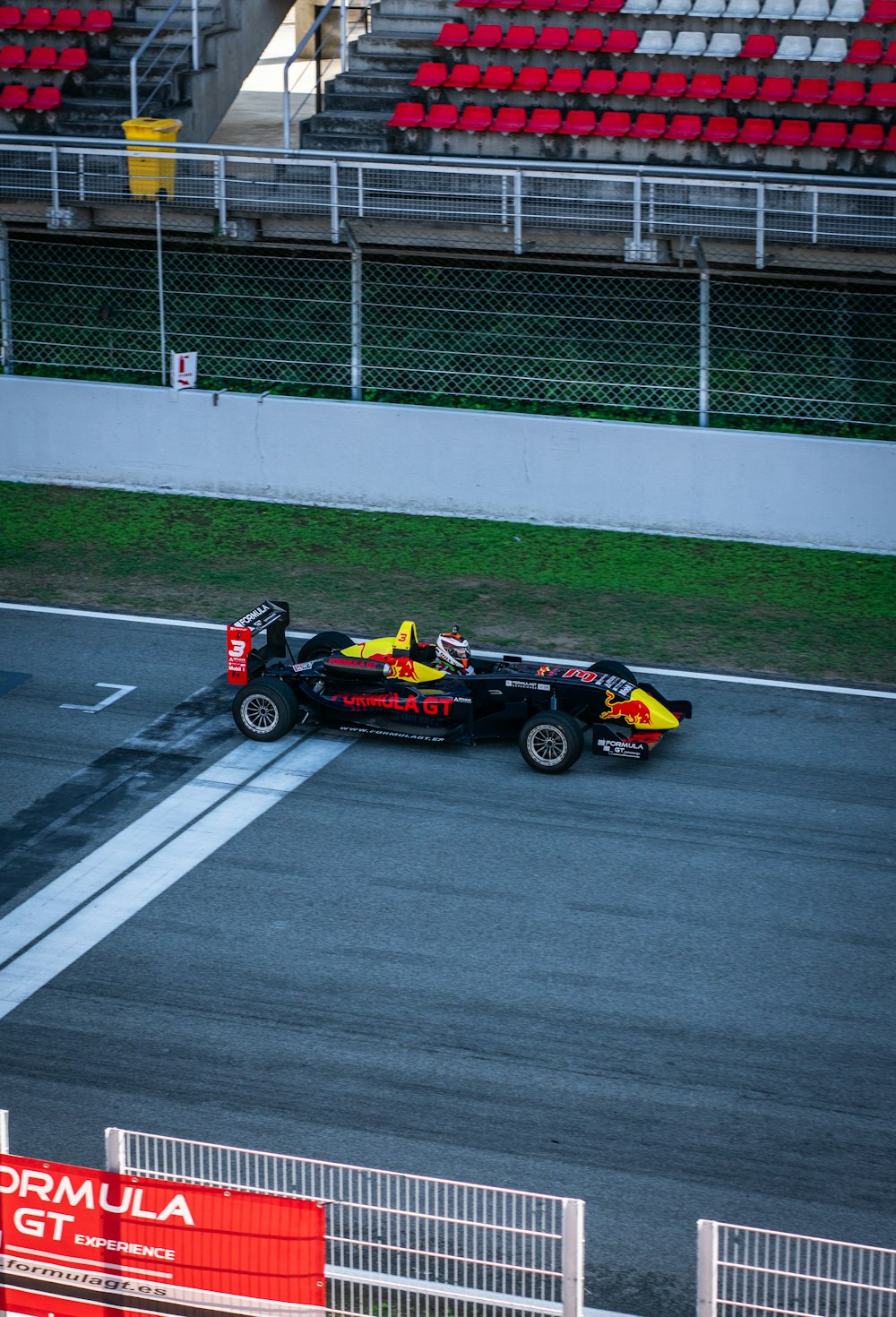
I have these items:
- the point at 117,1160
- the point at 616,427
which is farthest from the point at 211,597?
the point at 117,1160

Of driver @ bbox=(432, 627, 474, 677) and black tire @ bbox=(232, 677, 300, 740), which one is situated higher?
driver @ bbox=(432, 627, 474, 677)

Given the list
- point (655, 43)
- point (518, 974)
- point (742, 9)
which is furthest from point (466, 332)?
point (518, 974)

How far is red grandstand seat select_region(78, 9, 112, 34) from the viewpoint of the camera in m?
20.9

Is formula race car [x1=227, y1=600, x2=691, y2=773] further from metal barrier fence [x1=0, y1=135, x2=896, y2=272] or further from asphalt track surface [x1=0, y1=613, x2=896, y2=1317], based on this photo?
metal barrier fence [x1=0, y1=135, x2=896, y2=272]

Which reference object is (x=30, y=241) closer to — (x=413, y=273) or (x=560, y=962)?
(x=413, y=273)

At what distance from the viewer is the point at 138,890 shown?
31.7 feet

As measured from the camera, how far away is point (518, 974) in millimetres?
8758

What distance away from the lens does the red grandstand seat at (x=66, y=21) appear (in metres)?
20.9

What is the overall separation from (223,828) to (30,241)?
9.06 meters

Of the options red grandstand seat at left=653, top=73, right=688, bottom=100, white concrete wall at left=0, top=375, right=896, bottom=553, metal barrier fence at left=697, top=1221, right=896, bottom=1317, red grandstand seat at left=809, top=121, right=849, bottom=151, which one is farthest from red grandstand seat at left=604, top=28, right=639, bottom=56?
metal barrier fence at left=697, top=1221, right=896, bottom=1317

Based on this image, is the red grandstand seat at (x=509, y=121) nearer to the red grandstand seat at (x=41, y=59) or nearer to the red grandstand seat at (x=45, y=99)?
the red grandstand seat at (x=45, y=99)

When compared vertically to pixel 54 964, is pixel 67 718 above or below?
above

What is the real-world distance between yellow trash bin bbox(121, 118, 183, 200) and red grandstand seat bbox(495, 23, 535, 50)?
12.4 ft

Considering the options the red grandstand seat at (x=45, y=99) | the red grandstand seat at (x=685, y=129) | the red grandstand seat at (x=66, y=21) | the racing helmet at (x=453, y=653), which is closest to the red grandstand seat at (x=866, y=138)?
the red grandstand seat at (x=685, y=129)
